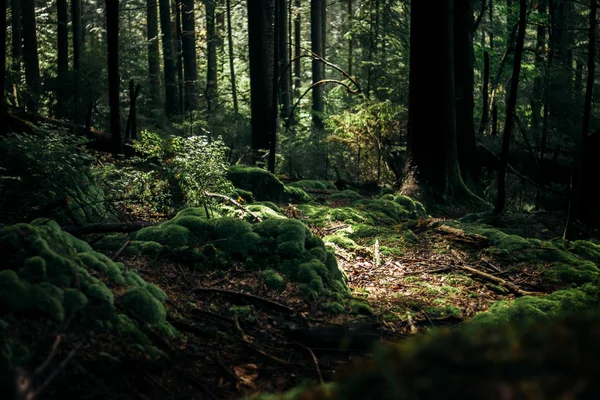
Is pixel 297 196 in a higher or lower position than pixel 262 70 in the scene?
lower

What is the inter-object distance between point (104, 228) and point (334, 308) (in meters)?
2.55

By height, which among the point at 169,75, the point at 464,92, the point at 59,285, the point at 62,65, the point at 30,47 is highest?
the point at 30,47

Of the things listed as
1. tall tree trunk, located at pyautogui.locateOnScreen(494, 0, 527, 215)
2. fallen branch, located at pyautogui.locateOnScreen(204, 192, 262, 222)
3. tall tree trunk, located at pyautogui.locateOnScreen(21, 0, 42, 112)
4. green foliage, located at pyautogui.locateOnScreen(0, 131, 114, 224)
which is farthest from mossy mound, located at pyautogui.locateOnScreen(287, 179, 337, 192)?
tall tree trunk, located at pyautogui.locateOnScreen(21, 0, 42, 112)

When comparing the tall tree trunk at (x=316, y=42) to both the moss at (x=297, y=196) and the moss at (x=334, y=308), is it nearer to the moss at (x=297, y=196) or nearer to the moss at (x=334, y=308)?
the moss at (x=297, y=196)

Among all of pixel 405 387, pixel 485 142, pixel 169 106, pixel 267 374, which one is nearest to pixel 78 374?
pixel 267 374

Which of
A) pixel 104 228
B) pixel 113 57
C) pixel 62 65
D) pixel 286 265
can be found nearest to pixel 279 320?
pixel 286 265

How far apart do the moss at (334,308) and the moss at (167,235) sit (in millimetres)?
1735

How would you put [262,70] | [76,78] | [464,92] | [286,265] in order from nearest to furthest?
[286,265] → [464,92] → [262,70] → [76,78]

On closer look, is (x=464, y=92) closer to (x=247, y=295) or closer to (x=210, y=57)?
(x=247, y=295)

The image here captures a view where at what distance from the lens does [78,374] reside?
284 centimetres

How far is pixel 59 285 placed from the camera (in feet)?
11.1

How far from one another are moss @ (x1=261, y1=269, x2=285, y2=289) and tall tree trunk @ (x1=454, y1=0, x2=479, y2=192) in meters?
8.99

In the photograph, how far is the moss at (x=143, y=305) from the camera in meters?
3.68

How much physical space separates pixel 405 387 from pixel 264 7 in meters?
13.8
